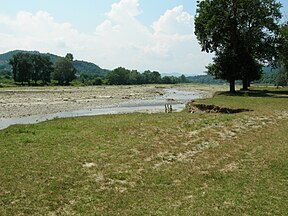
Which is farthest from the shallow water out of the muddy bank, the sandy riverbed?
the sandy riverbed

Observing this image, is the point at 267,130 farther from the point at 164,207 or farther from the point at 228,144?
the point at 164,207

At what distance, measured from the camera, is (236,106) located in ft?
109

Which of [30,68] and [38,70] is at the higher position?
[30,68]

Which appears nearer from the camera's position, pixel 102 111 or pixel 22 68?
pixel 102 111

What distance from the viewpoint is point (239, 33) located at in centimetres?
5459

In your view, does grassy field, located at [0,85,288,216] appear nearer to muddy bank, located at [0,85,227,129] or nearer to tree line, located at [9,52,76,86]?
muddy bank, located at [0,85,227,129]

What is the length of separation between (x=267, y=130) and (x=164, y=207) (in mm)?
13798

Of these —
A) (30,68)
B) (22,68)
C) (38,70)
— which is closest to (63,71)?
(38,70)

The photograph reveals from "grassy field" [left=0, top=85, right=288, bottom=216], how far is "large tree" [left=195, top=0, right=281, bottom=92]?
33741mm

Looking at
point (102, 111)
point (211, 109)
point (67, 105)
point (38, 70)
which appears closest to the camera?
point (211, 109)

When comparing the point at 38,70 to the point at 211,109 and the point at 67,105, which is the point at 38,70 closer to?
the point at 67,105

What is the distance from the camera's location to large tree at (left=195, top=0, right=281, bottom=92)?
53.6m

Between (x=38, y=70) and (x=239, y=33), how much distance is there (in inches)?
3974

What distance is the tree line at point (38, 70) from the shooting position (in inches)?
5128
